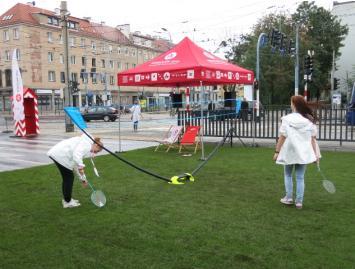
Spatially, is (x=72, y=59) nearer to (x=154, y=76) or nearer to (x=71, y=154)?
(x=154, y=76)

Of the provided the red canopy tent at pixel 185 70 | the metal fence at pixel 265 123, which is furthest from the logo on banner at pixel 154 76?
the metal fence at pixel 265 123

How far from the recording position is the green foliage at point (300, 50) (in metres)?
46.0

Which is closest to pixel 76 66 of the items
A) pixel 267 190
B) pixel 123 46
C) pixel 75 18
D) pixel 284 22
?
pixel 75 18

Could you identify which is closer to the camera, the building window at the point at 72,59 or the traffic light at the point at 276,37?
the traffic light at the point at 276,37

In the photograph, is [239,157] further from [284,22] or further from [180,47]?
[284,22]

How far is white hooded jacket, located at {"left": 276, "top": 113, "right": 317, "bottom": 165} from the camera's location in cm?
612

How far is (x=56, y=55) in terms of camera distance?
65312mm

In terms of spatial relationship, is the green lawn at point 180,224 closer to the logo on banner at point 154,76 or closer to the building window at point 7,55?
the logo on banner at point 154,76

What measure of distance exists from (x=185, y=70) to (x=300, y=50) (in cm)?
3739

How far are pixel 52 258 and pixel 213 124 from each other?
36.5 feet

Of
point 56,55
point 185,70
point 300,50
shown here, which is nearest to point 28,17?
point 56,55

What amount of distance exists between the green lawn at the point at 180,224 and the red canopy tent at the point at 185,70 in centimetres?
356

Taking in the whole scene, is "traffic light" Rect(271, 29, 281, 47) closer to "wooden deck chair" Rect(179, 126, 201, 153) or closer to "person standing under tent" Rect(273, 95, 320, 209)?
"wooden deck chair" Rect(179, 126, 201, 153)

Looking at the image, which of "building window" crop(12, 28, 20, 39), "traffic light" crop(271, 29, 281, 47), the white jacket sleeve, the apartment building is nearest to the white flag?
the white jacket sleeve
